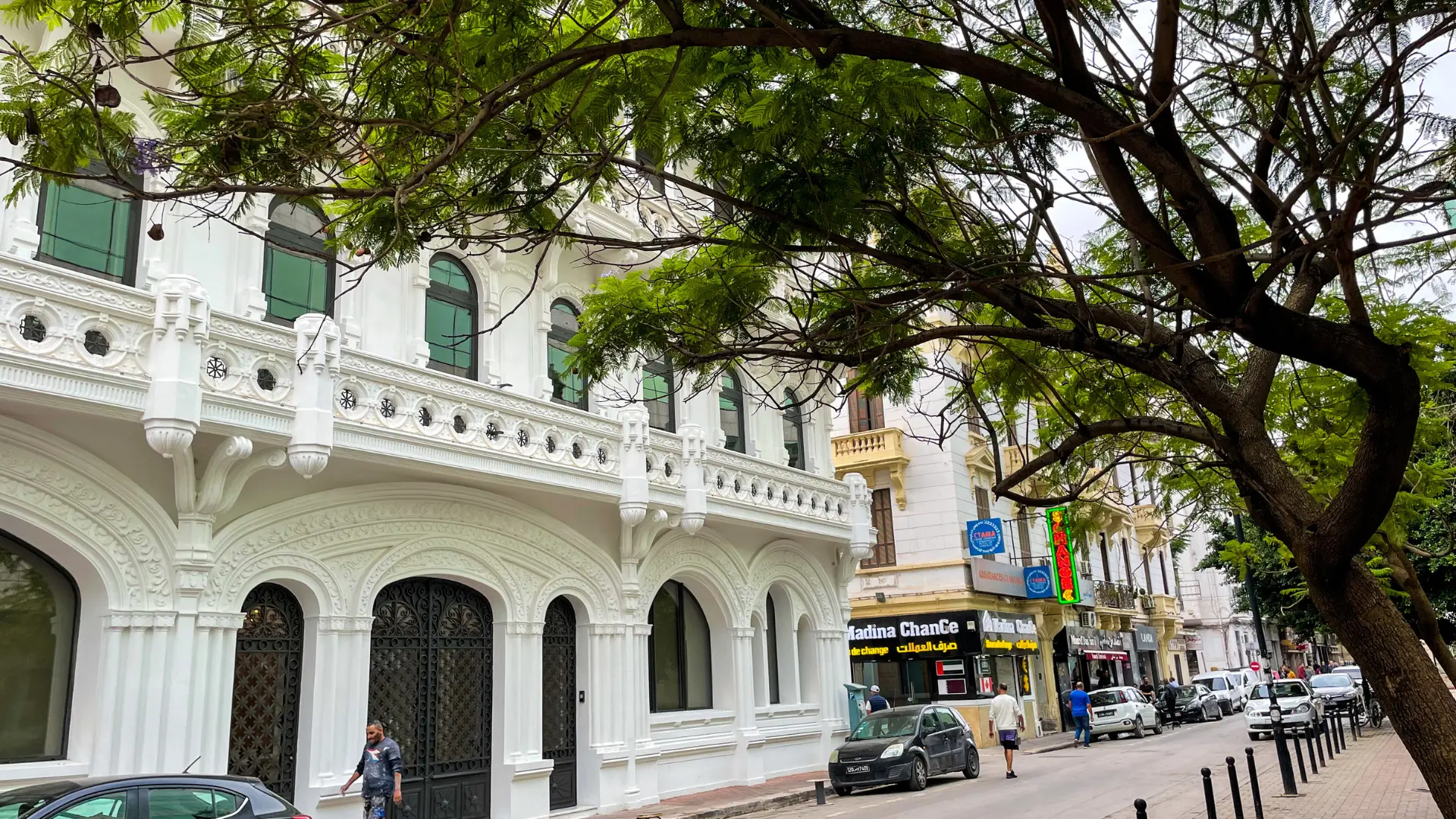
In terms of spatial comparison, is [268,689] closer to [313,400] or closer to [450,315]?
[313,400]

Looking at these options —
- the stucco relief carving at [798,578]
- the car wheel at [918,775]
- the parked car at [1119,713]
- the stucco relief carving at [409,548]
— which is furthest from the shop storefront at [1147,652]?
the stucco relief carving at [409,548]

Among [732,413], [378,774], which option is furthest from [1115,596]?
[378,774]

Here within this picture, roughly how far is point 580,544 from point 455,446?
11.7 ft

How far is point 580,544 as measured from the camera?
16.9 metres

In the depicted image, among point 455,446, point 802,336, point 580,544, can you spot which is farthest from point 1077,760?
point 802,336

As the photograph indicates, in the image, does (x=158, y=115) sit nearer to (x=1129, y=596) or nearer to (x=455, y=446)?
(x=455, y=446)

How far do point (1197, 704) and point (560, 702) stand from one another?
29.4 meters

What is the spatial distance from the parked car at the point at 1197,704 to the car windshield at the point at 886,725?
21079 millimetres

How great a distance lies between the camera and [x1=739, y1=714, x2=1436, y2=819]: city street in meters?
14.9

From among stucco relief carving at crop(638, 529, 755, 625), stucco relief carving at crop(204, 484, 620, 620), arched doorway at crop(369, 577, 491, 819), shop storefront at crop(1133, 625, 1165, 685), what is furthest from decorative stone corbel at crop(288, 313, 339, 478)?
shop storefront at crop(1133, 625, 1165, 685)

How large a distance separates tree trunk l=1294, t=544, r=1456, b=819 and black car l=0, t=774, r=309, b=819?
25.8 ft

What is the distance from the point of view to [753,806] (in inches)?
667

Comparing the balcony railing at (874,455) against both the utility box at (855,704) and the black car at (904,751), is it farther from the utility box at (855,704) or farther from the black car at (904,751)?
the black car at (904,751)

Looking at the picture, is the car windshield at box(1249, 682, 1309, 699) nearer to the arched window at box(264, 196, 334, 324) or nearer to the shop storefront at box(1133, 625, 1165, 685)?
the shop storefront at box(1133, 625, 1165, 685)
